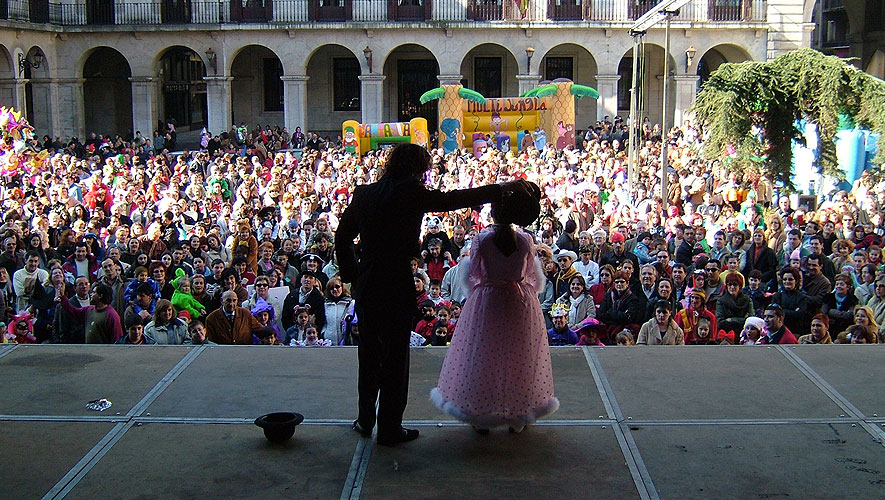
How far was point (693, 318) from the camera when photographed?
736 centimetres

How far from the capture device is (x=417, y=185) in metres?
3.78

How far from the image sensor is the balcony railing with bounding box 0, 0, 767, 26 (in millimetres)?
28016

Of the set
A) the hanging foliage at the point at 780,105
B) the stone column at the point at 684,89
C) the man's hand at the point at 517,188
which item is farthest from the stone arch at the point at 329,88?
the man's hand at the point at 517,188

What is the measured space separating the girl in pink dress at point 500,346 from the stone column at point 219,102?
25740 mm

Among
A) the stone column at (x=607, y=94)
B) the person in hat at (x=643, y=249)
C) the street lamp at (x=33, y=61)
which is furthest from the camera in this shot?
the stone column at (x=607, y=94)

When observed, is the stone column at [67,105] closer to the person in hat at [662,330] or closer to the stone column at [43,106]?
the stone column at [43,106]

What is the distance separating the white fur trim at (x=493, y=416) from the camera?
390cm

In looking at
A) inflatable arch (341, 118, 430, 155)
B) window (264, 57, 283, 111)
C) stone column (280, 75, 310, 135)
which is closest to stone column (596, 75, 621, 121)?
inflatable arch (341, 118, 430, 155)

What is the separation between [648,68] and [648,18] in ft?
54.3

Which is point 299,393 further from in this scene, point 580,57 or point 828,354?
point 580,57

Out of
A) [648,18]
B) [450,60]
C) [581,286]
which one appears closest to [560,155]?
[648,18]

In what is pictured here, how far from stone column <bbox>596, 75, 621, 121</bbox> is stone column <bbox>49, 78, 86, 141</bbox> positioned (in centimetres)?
1580

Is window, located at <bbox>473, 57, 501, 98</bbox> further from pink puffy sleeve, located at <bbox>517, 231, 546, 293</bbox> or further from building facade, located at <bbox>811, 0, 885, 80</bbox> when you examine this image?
pink puffy sleeve, located at <bbox>517, 231, 546, 293</bbox>

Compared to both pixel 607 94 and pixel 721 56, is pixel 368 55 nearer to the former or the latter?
pixel 607 94
